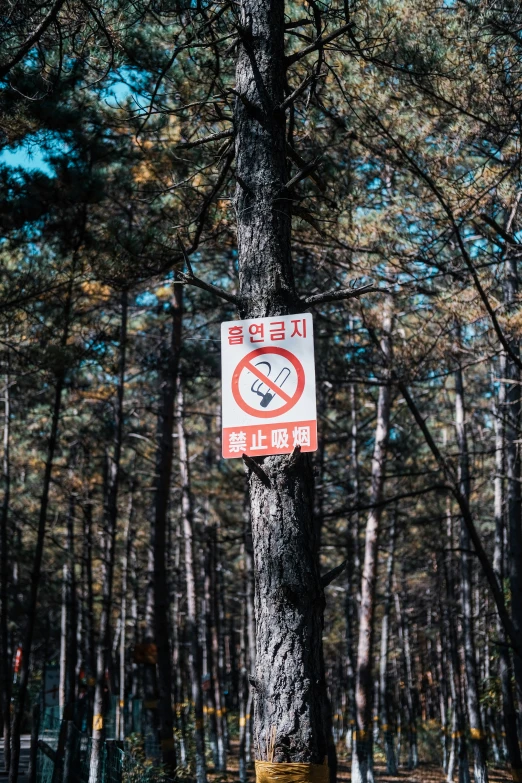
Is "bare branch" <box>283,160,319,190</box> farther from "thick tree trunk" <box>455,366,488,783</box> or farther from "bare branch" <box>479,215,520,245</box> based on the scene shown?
"thick tree trunk" <box>455,366,488,783</box>

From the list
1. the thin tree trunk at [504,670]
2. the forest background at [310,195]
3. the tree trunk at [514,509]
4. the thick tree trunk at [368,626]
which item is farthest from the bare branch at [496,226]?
the thick tree trunk at [368,626]

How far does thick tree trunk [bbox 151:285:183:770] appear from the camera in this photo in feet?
35.5

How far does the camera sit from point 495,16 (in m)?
6.18

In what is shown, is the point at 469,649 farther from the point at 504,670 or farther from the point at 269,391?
the point at 269,391

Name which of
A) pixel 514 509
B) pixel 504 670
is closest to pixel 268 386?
pixel 514 509

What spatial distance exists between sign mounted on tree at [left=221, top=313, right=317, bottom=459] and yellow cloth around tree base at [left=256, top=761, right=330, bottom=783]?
1240 millimetres

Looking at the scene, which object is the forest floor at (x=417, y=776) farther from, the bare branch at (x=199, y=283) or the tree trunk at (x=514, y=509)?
the bare branch at (x=199, y=283)

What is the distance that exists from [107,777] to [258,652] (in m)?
4.47

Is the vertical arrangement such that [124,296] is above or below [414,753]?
above

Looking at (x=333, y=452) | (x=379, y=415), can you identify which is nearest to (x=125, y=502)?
(x=333, y=452)

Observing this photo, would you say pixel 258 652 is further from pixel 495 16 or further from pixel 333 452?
pixel 333 452

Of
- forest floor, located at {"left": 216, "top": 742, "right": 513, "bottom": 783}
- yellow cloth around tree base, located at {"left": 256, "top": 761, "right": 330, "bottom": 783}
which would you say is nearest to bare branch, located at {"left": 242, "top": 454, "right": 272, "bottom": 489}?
yellow cloth around tree base, located at {"left": 256, "top": 761, "right": 330, "bottom": 783}

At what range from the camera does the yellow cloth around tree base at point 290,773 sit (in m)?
3.16

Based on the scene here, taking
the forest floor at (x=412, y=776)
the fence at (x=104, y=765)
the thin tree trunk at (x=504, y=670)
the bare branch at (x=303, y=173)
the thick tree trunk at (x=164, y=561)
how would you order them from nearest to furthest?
the bare branch at (x=303, y=173), the fence at (x=104, y=765), the thin tree trunk at (x=504, y=670), the thick tree trunk at (x=164, y=561), the forest floor at (x=412, y=776)
